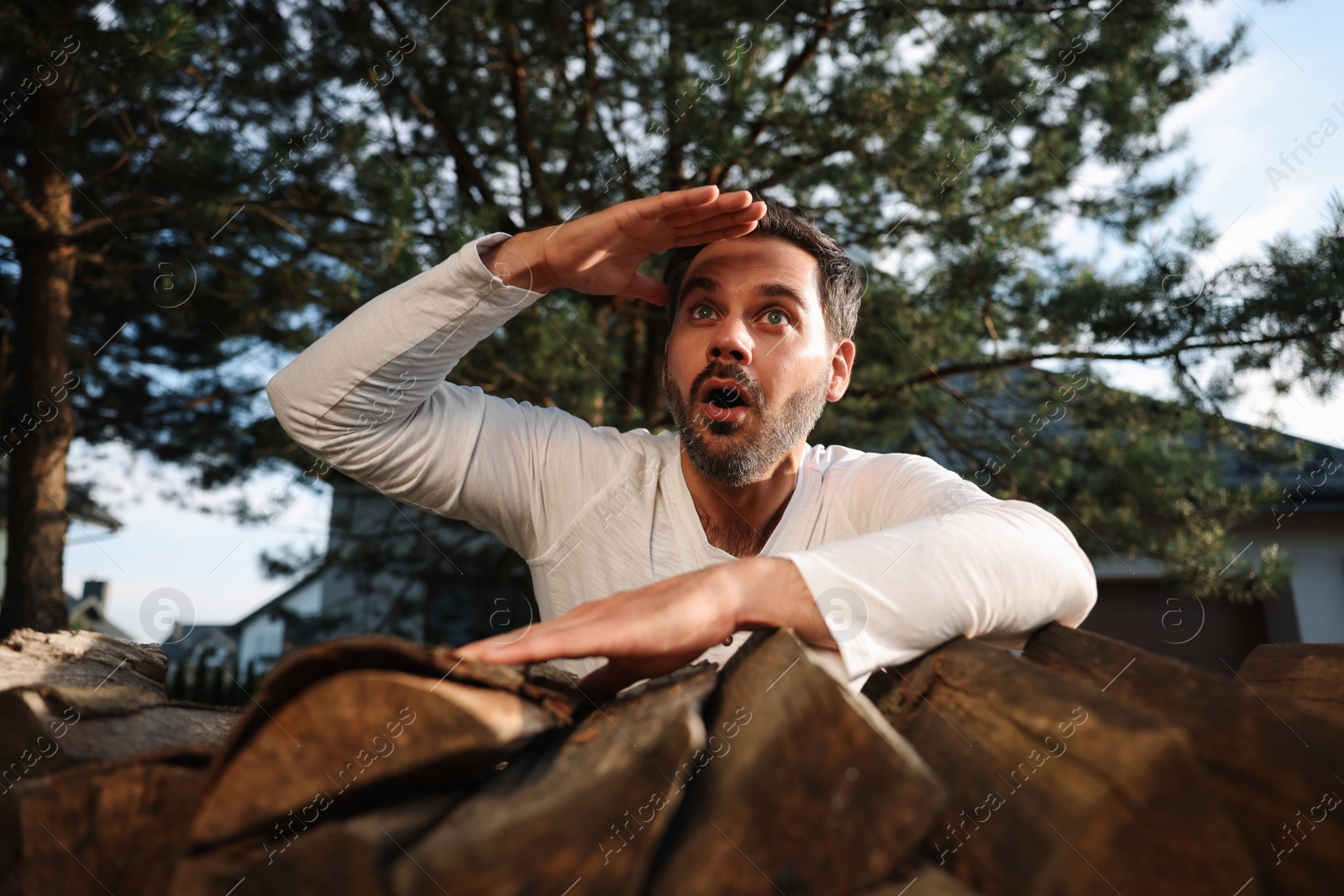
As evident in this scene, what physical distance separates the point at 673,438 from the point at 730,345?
37cm

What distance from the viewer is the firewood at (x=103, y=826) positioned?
2.70 ft

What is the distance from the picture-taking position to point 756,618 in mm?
991

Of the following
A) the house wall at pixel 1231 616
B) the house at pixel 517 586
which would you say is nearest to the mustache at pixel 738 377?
the house at pixel 517 586

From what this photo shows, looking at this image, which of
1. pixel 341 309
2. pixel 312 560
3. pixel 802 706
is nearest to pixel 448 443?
pixel 802 706

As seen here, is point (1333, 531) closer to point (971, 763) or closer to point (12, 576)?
point (971, 763)

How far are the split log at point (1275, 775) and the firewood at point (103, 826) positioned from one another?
36.8 inches

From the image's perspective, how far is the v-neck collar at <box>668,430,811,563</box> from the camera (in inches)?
74.6

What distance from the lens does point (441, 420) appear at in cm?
190

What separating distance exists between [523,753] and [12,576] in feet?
15.4

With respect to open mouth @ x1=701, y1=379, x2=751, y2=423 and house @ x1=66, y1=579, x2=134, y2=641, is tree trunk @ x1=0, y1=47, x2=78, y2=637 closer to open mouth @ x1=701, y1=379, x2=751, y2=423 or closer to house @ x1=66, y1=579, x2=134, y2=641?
house @ x1=66, y1=579, x2=134, y2=641

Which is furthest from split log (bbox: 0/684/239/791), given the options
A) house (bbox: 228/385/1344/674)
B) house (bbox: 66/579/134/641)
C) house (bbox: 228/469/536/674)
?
house (bbox: 66/579/134/641)

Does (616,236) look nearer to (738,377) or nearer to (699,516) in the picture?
(738,377)

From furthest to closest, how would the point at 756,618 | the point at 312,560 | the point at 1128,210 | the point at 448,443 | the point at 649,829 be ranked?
1. the point at 312,560
2. the point at 1128,210
3. the point at 448,443
4. the point at 756,618
5. the point at 649,829

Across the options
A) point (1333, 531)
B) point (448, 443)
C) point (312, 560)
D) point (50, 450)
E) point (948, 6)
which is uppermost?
point (948, 6)
